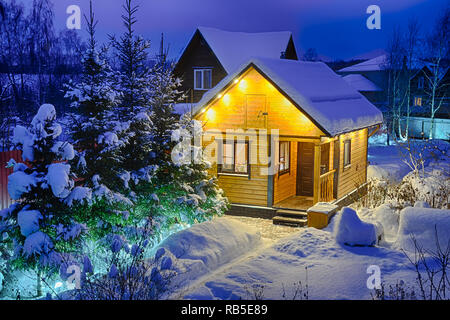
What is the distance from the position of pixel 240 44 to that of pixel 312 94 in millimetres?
20041

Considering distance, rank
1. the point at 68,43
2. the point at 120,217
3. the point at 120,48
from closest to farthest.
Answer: the point at 120,217 < the point at 120,48 < the point at 68,43

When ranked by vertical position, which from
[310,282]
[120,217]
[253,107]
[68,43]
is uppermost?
[68,43]

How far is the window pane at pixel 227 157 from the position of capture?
1550 centimetres

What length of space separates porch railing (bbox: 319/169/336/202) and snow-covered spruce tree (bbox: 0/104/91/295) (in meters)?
8.58

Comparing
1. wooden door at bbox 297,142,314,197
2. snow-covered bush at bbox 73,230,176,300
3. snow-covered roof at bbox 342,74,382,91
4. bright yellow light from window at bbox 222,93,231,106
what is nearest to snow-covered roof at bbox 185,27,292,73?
wooden door at bbox 297,142,314,197

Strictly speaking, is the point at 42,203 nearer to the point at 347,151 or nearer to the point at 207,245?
the point at 207,245

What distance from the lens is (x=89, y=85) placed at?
33.7 feet

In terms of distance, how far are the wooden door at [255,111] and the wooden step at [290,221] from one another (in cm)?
311
